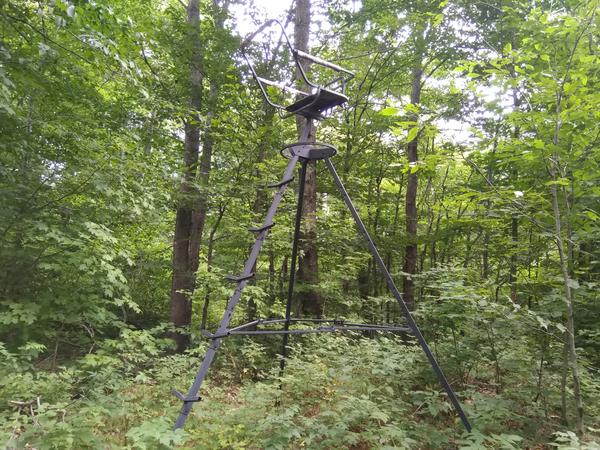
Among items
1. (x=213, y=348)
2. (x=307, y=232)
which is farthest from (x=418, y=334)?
(x=307, y=232)

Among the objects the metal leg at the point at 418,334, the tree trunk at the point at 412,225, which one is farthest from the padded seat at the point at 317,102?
the tree trunk at the point at 412,225

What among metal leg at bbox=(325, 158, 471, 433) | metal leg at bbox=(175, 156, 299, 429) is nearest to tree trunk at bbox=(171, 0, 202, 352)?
metal leg at bbox=(325, 158, 471, 433)

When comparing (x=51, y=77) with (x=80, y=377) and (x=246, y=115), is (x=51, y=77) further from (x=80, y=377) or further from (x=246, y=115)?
(x=80, y=377)

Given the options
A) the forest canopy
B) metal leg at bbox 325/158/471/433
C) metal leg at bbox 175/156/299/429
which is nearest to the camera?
metal leg at bbox 175/156/299/429

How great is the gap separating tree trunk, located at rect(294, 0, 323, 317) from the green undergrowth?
5.56ft

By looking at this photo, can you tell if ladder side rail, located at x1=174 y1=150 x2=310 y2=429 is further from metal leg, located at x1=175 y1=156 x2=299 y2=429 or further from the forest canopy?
the forest canopy

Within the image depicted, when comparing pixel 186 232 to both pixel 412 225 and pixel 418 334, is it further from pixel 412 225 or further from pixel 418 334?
pixel 418 334

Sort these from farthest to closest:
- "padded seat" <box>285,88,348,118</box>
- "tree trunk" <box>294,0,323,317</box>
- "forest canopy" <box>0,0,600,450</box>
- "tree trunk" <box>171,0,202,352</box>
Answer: "tree trunk" <box>171,0,202,352</box>
"tree trunk" <box>294,0,323,317</box>
"forest canopy" <box>0,0,600,450</box>
"padded seat" <box>285,88,348,118</box>

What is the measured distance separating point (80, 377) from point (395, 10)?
366 inches

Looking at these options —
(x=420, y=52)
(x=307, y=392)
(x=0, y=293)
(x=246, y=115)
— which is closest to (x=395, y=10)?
(x=420, y=52)

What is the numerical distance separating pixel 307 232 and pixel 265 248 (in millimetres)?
965

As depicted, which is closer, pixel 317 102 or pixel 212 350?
pixel 212 350

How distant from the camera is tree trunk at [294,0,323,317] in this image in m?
6.59

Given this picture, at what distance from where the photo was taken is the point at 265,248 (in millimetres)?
7035
